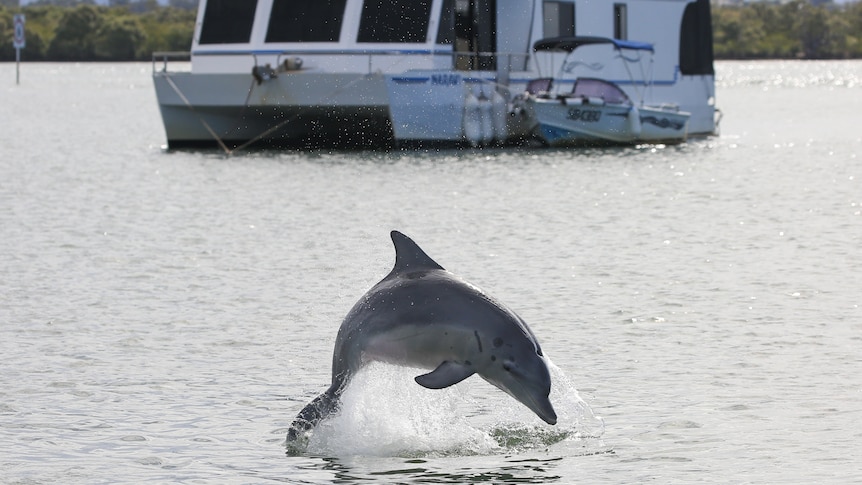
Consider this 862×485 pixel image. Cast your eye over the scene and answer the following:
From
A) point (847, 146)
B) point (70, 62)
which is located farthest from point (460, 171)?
point (70, 62)

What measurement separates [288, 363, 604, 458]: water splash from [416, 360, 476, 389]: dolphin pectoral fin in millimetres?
929

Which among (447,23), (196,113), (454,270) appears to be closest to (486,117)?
(447,23)

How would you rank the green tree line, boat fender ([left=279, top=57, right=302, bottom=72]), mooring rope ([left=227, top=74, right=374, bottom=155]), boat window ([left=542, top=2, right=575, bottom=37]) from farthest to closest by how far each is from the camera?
the green tree line < boat window ([left=542, top=2, right=575, bottom=37]) < boat fender ([left=279, top=57, right=302, bottom=72]) < mooring rope ([left=227, top=74, right=374, bottom=155])

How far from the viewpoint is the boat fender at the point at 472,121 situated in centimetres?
3444

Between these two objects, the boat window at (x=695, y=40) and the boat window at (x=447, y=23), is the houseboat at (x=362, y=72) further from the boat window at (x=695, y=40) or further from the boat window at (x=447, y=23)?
the boat window at (x=695, y=40)

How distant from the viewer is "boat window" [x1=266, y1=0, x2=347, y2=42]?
1357 inches

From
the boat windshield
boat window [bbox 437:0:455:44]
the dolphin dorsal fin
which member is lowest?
the boat windshield

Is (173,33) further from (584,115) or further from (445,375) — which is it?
(445,375)

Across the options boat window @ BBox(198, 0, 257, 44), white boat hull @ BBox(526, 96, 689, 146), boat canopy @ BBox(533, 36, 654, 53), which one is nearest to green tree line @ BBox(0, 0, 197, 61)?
boat window @ BBox(198, 0, 257, 44)

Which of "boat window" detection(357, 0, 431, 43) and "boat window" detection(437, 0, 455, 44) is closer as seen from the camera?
"boat window" detection(357, 0, 431, 43)

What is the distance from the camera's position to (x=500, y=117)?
35.5 metres

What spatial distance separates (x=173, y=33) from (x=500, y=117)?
413ft

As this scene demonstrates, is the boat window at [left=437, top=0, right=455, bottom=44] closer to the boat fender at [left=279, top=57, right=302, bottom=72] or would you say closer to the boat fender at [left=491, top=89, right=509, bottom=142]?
the boat fender at [left=491, top=89, right=509, bottom=142]

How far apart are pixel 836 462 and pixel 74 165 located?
25386mm
